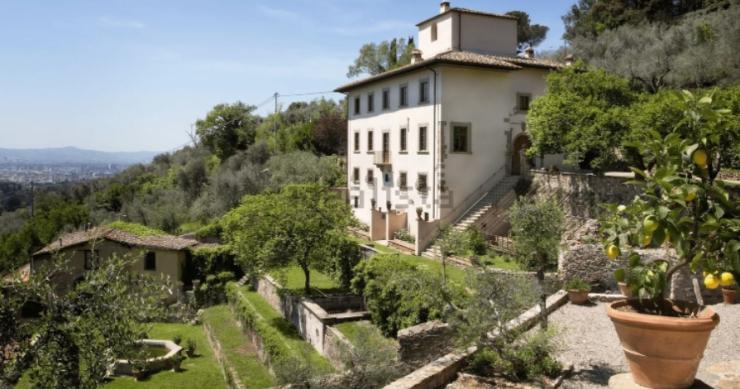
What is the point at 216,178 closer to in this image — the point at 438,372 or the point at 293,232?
the point at 293,232

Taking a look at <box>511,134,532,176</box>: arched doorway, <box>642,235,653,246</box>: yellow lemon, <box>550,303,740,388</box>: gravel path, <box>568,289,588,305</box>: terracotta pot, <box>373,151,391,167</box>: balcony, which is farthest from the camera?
<box>373,151,391,167</box>: balcony

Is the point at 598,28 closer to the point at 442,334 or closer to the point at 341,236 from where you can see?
the point at 341,236

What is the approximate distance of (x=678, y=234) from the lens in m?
4.65

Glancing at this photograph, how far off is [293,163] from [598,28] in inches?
1140

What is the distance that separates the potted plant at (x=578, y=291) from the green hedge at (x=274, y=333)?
659 cm

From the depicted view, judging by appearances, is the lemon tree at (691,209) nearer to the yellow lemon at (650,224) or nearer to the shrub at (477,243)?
the yellow lemon at (650,224)

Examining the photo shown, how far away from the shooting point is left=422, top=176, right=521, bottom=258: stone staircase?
26.9 metres

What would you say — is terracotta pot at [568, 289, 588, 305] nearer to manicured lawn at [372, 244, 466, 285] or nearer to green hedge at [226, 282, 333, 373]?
manicured lawn at [372, 244, 466, 285]

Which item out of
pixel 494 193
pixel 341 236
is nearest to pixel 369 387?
pixel 341 236

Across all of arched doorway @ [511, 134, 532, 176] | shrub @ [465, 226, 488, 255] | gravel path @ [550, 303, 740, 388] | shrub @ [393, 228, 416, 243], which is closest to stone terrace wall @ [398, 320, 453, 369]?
gravel path @ [550, 303, 740, 388]

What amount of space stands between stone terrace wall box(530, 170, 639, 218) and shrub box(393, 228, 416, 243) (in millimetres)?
6484


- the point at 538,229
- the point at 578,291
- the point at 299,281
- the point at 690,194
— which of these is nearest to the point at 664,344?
the point at 690,194

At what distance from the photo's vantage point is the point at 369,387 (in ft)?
31.4

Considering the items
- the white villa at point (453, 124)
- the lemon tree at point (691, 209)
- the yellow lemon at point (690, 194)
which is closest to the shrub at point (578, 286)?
the lemon tree at point (691, 209)
